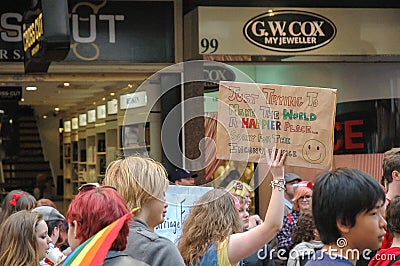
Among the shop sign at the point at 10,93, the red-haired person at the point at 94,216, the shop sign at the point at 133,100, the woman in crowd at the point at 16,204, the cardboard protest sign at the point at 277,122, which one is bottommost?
the woman in crowd at the point at 16,204

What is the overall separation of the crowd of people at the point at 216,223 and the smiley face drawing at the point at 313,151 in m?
0.13

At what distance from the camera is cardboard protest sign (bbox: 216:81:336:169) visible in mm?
4301

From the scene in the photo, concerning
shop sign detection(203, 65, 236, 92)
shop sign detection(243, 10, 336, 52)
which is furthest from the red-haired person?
shop sign detection(243, 10, 336, 52)

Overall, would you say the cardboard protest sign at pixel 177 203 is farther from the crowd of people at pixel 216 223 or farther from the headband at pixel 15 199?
the headband at pixel 15 199

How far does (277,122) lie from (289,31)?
5659 millimetres

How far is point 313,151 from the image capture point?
4.32 meters

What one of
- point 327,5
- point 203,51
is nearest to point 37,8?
point 203,51

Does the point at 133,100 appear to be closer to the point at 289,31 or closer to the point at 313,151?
the point at 289,31

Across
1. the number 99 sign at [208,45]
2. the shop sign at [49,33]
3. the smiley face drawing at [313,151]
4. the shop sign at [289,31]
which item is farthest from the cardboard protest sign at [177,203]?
the shop sign at [289,31]

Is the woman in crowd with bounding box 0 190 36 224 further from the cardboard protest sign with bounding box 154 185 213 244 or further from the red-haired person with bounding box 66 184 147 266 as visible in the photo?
the red-haired person with bounding box 66 184 147 266

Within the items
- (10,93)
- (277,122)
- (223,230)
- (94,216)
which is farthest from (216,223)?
(10,93)

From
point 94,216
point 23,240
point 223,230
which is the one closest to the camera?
point 94,216

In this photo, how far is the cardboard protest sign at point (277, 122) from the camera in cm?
430

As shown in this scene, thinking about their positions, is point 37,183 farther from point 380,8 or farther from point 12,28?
point 380,8
